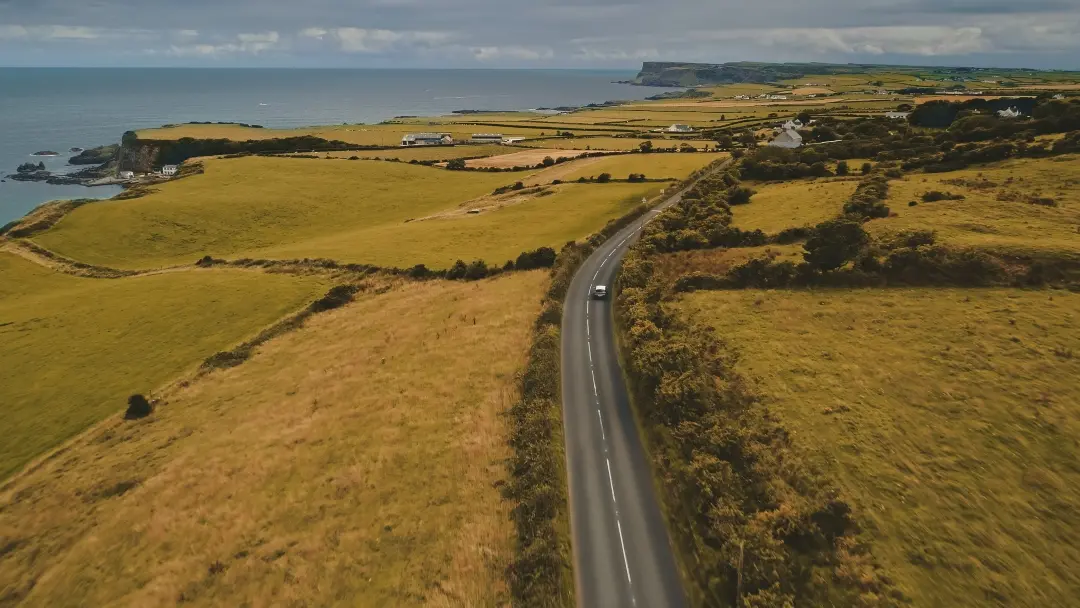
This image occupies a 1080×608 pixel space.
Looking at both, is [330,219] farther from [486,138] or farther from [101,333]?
[486,138]

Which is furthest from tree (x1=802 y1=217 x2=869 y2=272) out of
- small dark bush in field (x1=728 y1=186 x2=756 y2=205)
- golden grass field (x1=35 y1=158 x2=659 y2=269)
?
golden grass field (x1=35 y1=158 x2=659 y2=269)

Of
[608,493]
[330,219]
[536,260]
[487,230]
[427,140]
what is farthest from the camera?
[427,140]

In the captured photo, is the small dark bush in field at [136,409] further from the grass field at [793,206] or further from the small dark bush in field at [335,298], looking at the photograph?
the grass field at [793,206]

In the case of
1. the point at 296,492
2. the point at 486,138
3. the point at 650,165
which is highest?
the point at 486,138

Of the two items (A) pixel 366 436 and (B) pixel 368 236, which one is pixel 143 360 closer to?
(A) pixel 366 436

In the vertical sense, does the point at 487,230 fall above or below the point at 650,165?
below

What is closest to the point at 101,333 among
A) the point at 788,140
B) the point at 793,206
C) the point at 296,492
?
the point at 296,492
